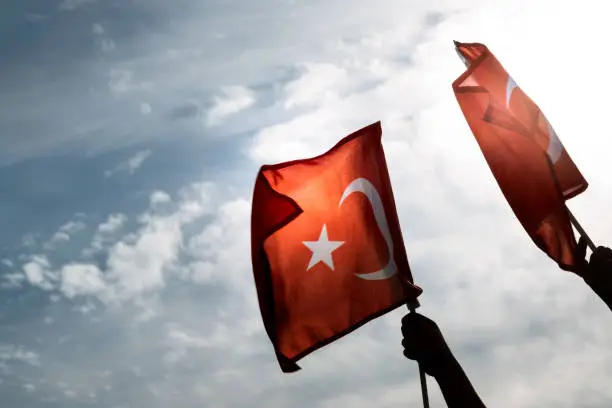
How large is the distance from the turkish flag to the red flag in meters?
2.06

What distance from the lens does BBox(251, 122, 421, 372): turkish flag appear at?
37.0ft

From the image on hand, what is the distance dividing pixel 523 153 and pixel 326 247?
4062 millimetres

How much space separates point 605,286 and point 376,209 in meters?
4.92

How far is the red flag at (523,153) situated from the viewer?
1039 cm

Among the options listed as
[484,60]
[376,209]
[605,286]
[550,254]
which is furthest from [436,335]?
[484,60]

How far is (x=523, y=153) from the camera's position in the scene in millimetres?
11219

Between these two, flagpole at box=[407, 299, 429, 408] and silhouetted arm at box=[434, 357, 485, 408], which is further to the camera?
flagpole at box=[407, 299, 429, 408]

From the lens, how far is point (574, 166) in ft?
37.0

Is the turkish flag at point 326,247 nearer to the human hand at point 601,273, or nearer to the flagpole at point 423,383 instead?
the flagpole at point 423,383

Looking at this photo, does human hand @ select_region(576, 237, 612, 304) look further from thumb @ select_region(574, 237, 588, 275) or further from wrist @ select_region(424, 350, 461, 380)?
wrist @ select_region(424, 350, 461, 380)

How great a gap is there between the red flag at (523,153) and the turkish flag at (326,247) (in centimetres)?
206

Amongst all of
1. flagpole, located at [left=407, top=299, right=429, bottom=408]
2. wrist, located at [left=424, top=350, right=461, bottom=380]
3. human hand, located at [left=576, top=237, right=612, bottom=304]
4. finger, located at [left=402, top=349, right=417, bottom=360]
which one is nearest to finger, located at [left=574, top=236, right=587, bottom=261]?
human hand, located at [left=576, top=237, right=612, bottom=304]

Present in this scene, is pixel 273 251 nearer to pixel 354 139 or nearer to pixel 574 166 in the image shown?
pixel 354 139

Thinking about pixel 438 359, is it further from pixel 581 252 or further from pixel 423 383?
pixel 581 252
